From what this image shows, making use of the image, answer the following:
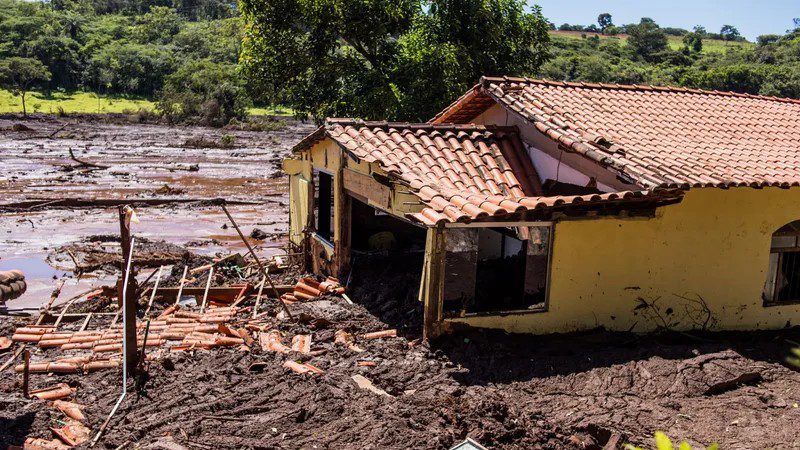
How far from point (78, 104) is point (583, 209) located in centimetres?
7463

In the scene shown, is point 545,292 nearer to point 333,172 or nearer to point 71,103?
point 333,172

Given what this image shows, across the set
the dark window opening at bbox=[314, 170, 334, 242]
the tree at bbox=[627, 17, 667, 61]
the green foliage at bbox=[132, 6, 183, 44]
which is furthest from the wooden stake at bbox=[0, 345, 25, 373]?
the green foliage at bbox=[132, 6, 183, 44]

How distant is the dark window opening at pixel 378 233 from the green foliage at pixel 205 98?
52323 mm

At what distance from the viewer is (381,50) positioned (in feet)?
70.4

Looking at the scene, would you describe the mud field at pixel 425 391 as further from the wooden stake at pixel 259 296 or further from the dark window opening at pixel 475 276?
the dark window opening at pixel 475 276

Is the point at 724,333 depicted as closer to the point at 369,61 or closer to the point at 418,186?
the point at 418,186

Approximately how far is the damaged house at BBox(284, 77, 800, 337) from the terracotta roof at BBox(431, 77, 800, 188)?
Result: 47 mm

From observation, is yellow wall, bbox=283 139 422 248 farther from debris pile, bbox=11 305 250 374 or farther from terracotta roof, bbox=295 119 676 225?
debris pile, bbox=11 305 250 374

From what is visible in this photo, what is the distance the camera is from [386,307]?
39.8 ft

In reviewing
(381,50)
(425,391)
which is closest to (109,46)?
(381,50)

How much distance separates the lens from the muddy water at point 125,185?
20.7m

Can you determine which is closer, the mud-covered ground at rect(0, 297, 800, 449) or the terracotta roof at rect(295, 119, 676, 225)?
the mud-covered ground at rect(0, 297, 800, 449)

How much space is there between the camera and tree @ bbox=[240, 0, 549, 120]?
64.7 ft

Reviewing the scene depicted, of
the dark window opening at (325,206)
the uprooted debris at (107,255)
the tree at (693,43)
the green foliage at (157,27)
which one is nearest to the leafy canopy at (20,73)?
the green foliage at (157,27)
